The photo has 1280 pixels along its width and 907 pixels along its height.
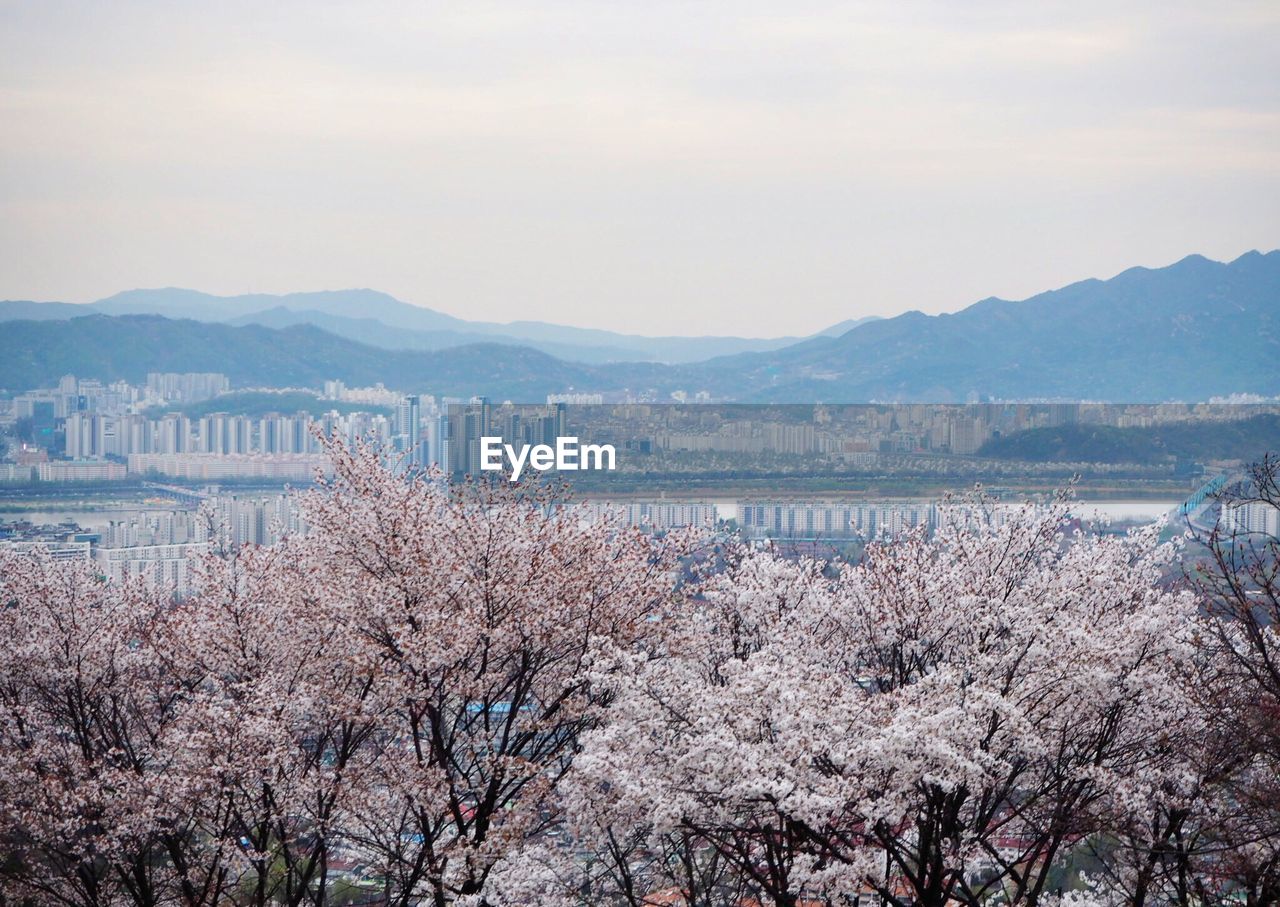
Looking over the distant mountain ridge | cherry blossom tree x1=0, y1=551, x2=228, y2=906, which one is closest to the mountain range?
the distant mountain ridge

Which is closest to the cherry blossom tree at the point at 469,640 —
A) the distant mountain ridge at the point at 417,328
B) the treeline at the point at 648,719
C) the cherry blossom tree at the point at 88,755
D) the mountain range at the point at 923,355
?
the treeline at the point at 648,719

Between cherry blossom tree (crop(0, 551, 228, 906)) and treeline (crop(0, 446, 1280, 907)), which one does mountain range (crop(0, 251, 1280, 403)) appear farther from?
treeline (crop(0, 446, 1280, 907))

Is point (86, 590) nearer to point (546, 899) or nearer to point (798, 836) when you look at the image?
point (546, 899)

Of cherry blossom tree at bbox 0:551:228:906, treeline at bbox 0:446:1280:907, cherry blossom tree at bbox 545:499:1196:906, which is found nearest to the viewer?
cherry blossom tree at bbox 545:499:1196:906

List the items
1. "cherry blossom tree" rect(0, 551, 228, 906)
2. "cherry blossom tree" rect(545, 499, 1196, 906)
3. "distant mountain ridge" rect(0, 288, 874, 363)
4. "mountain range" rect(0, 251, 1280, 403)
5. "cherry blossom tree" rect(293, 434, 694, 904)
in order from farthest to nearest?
"distant mountain ridge" rect(0, 288, 874, 363) < "mountain range" rect(0, 251, 1280, 403) < "cherry blossom tree" rect(0, 551, 228, 906) < "cherry blossom tree" rect(293, 434, 694, 904) < "cherry blossom tree" rect(545, 499, 1196, 906)

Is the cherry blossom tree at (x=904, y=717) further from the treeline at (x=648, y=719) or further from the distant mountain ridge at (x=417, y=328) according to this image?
the distant mountain ridge at (x=417, y=328)

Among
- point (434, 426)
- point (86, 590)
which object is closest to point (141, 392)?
point (434, 426)

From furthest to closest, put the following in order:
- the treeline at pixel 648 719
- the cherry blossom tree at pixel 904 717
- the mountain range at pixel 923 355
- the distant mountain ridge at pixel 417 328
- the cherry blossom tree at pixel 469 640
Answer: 1. the distant mountain ridge at pixel 417 328
2. the mountain range at pixel 923 355
3. the cherry blossom tree at pixel 469 640
4. the treeline at pixel 648 719
5. the cherry blossom tree at pixel 904 717
